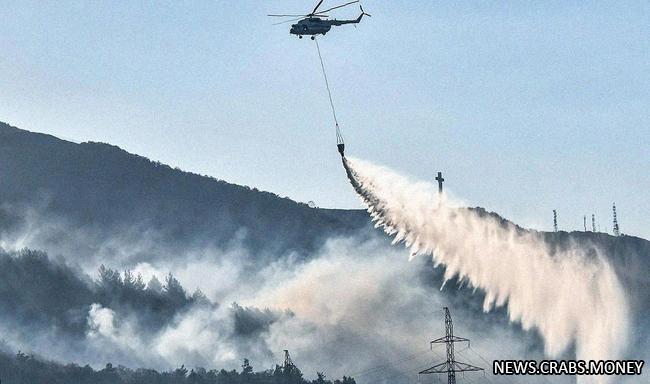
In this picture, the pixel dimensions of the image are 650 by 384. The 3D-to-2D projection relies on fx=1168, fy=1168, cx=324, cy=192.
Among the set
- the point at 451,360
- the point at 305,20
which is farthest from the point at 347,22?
the point at 451,360

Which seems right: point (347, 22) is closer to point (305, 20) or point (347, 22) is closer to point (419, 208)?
point (305, 20)

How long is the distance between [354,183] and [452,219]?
21.3m

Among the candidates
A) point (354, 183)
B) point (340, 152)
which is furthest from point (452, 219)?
point (340, 152)

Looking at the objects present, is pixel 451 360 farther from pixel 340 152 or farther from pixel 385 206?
pixel 340 152

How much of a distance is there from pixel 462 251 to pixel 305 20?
179 ft

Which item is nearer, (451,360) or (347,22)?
(347,22)

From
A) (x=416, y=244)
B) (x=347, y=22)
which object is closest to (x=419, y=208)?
(x=416, y=244)

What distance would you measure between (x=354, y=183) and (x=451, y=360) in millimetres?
33537

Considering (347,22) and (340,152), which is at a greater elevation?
(347,22)

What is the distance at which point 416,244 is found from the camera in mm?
193250

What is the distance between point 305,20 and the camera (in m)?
166

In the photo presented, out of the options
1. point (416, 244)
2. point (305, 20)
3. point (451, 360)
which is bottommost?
point (451, 360)

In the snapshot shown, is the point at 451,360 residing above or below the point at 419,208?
below

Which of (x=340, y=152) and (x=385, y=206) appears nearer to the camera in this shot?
(x=340, y=152)
